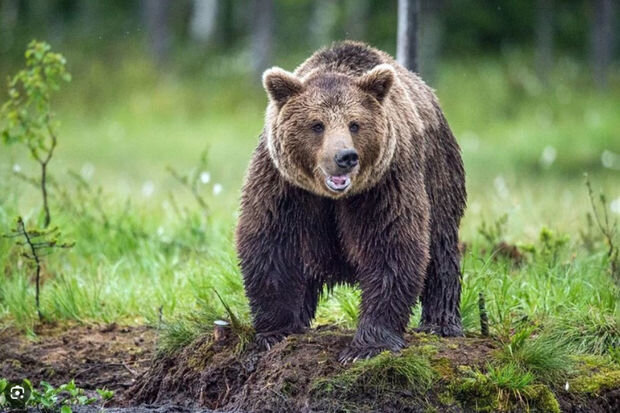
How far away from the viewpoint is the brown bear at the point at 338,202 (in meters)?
4.95

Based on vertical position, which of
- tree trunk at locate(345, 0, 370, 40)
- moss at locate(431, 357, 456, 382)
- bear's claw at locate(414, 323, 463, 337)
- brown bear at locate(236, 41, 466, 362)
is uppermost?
tree trunk at locate(345, 0, 370, 40)

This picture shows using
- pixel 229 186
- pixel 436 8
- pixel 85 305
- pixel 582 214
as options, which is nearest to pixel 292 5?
pixel 436 8

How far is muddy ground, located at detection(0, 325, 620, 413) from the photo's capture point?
4.75 m

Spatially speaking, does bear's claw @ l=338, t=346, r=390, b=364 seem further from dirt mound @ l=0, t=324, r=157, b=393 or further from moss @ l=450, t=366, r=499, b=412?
dirt mound @ l=0, t=324, r=157, b=393

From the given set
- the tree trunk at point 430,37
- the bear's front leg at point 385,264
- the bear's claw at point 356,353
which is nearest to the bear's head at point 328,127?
the bear's front leg at point 385,264

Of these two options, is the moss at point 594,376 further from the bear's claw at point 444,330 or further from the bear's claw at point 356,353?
the bear's claw at point 356,353

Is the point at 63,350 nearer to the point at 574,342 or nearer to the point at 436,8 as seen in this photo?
the point at 574,342

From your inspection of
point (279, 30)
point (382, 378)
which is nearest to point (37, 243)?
point (382, 378)

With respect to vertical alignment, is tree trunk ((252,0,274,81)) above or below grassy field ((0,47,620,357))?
above

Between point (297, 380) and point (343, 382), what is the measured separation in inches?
8.7

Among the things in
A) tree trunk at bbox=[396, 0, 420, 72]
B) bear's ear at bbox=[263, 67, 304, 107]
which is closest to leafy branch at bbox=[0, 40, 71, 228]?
tree trunk at bbox=[396, 0, 420, 72]

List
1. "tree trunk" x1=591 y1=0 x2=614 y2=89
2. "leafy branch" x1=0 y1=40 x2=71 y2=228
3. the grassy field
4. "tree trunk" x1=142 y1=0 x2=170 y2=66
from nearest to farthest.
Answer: the grassy field
"leafy branch" x1=0 y1=40 x2=71 y2=228
"tree trunk" x1=591 y1=0 x2=614 y2=89
"tree trunk" x1=142 y1=0 x2=170 y2=66

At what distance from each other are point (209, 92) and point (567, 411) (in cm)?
2024

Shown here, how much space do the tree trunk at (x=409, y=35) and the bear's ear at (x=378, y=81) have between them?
2.47 m
